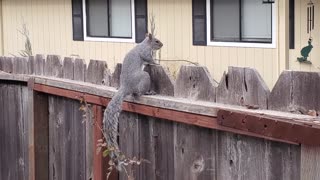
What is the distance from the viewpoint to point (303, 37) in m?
10.9

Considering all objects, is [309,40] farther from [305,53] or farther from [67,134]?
[67,134]

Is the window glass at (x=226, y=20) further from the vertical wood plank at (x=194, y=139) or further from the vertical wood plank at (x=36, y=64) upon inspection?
the vertical wood plank at (x=194, y=139)

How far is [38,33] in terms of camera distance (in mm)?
16172

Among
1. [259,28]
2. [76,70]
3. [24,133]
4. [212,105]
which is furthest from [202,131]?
[259,28]

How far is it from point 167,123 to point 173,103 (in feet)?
0.73

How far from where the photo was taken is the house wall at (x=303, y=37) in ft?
35.1

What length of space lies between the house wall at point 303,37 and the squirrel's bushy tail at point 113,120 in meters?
6.72

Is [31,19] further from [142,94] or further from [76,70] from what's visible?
[142,94]

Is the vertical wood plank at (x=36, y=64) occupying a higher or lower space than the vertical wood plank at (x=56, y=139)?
higher

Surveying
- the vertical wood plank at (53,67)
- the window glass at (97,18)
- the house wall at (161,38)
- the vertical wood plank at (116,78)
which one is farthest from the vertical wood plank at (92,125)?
the window glass at (97,18)

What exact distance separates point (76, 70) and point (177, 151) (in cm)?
150

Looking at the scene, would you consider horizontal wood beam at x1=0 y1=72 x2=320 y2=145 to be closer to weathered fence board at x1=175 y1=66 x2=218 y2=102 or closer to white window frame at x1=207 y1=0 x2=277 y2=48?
weathered fence board at x1=175 y1=66 x2=218 y2=102

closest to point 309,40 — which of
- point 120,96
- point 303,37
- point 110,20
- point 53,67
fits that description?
point 303,37

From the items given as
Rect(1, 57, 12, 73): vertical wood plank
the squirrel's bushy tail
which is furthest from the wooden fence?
the squirrel's bushy tail
